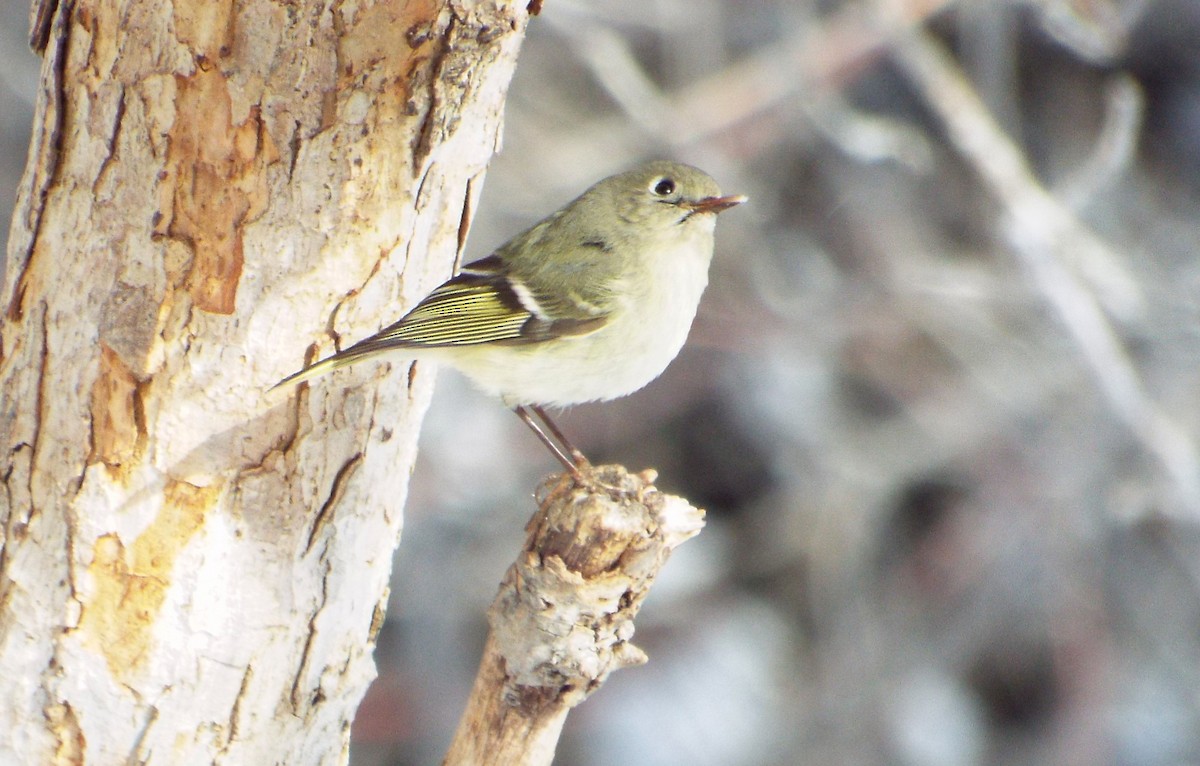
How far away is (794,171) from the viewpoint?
5945 mm

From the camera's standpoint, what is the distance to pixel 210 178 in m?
2.29

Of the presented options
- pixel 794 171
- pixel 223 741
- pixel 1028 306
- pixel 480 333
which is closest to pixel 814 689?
pixel 1028 306

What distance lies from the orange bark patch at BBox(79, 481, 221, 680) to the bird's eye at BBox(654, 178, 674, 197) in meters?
1.54

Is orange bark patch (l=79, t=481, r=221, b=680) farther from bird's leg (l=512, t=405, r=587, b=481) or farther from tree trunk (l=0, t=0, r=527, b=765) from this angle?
bird's leg (l=512, t=405, r=587, b=481)

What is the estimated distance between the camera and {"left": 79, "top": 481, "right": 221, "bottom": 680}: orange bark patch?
7.55ft

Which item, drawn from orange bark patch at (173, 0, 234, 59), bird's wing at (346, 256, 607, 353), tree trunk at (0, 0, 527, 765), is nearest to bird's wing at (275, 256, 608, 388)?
bird's wing at (346, 256, 607, 353)

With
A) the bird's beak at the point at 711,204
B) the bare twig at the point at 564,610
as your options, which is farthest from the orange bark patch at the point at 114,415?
the bird's beak at the point at 711,204

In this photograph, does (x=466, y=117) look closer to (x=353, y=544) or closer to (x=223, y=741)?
(x=353, y=544)

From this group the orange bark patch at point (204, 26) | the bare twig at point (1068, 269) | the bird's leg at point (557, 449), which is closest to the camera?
the orange bark patch at point (204, 26)

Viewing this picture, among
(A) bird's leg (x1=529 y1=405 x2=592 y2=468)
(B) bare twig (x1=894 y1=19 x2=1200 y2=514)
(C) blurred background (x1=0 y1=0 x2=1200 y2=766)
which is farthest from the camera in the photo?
(C) blurred background (x1=0 y1=0 x2=1200 y2=766)

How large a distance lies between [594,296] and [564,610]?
107cm

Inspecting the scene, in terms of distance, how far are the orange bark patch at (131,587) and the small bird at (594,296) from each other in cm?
76

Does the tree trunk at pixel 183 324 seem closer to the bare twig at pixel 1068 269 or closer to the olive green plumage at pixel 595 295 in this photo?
the olive green plumage at pixel 595 295

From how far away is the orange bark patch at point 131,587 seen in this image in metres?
2.30
